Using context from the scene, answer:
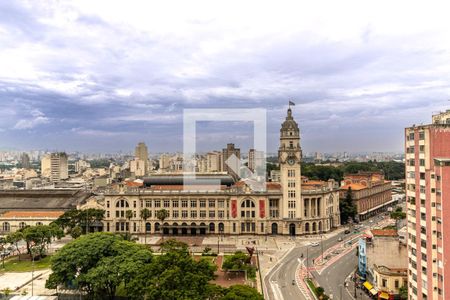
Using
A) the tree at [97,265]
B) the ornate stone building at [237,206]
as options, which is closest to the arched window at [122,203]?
the ornate stone building at [237,206]

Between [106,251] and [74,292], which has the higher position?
[106,251]

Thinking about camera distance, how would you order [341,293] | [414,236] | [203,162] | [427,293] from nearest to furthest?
[427,293] < [414,236] < [341,293] < [203,162]

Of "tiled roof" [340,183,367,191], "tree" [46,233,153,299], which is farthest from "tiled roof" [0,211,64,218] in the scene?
"tiled roof" [340,183,367,191]

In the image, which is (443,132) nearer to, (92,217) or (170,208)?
Result: (170,208)

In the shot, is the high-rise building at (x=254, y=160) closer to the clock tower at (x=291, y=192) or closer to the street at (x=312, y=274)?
the clock tower at (x=291, y=192)

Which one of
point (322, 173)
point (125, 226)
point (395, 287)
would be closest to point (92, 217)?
point (125, 226)
